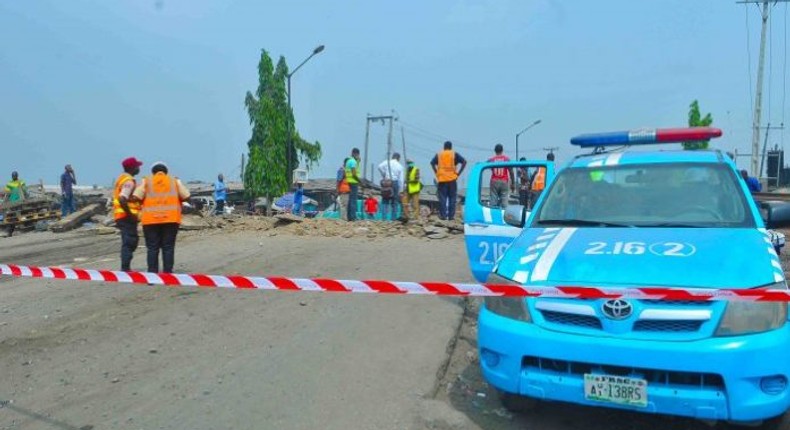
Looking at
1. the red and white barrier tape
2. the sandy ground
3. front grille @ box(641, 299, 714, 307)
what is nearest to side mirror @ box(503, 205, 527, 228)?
the sandy ground

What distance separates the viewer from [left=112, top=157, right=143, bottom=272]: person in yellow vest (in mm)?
8703

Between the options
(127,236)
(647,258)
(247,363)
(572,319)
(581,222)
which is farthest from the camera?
(127,236)

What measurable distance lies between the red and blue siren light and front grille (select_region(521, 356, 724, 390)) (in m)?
3.61

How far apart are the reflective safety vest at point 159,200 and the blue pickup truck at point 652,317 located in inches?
217

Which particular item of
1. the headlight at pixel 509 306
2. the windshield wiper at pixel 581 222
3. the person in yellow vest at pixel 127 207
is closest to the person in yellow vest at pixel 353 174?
the person in yellow vest at pixel 127 207

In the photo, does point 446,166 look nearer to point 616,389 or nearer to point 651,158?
point 651,158

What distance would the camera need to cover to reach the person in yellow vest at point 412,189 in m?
15.3

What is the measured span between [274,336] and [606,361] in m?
3.53

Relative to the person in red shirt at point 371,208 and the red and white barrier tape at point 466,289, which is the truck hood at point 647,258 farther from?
the person in red shirt at point 371,208

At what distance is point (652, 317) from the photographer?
3471mm

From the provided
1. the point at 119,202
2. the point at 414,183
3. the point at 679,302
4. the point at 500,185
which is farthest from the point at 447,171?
the point at 679,302

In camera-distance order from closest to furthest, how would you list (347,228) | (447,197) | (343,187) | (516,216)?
(516,216) → (347,228) → (447,197) → (343,187)

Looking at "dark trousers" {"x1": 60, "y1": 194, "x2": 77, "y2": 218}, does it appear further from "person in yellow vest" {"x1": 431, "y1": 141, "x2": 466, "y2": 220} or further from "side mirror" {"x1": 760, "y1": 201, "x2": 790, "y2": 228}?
"side mirror" {"x1": 760, "y1": 201, "x2": 790, "y2": 228}

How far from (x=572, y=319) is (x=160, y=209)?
6467mm
